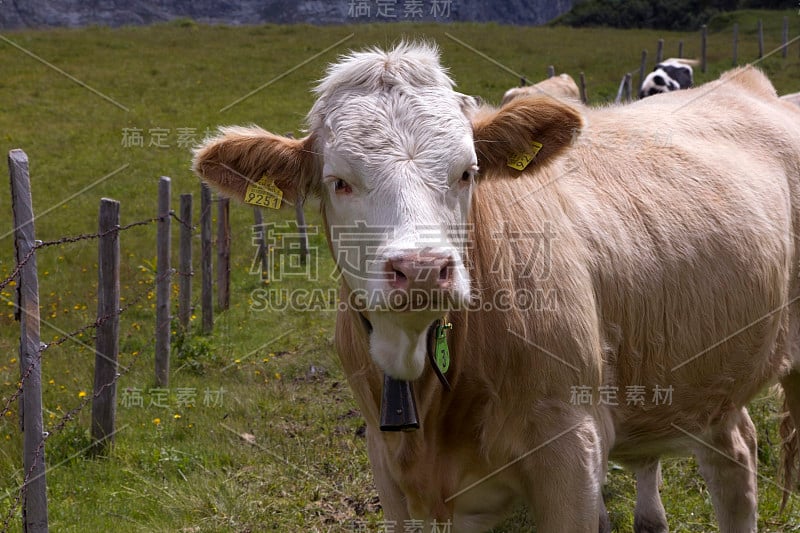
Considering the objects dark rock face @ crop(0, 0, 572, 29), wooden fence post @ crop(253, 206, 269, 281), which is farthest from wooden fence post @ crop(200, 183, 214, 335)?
dark rock face @ crop(0, 0, 572, 29)

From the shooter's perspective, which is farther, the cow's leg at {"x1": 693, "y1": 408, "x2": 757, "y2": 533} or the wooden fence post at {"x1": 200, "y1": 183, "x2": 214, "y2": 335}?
the wooden fence post at {"x1": 200, "y1": 183, "x2": 214, "y2": 335}

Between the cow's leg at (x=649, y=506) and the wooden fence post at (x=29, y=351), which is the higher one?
the wooden fence post at (x=29, y=351)

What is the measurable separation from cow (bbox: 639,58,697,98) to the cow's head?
13.5m

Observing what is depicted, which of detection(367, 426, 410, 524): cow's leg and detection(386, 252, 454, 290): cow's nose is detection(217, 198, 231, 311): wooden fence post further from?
detection(386, 252, 454, 290): cow's nose

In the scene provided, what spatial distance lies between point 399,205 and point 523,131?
2.59 feet

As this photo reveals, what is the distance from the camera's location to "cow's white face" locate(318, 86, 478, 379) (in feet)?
8.29

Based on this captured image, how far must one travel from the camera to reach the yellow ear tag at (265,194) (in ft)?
10.6

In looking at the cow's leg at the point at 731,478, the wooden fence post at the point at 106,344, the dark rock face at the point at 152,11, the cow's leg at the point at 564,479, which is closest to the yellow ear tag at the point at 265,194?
the cow's leg at the point at 564,479

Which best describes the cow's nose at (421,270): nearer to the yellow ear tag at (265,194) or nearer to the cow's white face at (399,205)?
the cow's white face at (399,205)

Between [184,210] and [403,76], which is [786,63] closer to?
[184,210]

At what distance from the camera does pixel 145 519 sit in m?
4.82

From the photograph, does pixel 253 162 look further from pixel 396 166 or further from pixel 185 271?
pixel 185 271

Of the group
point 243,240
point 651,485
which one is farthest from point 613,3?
point 651,485

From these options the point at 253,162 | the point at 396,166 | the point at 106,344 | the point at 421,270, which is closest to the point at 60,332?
the point at 106,344
